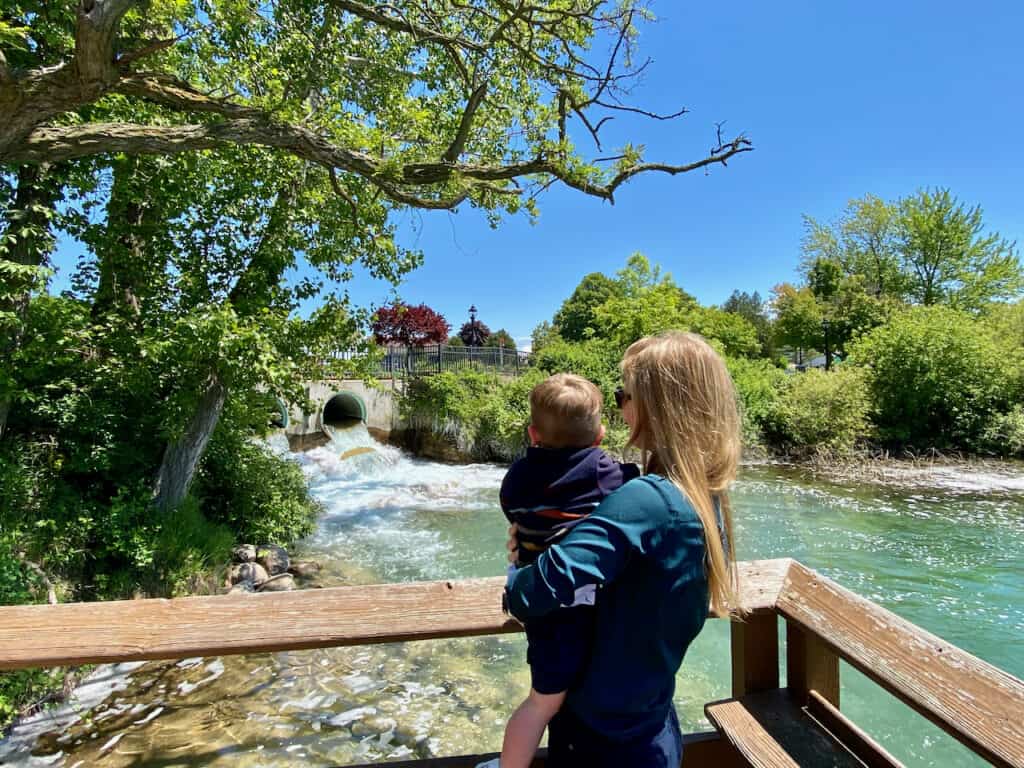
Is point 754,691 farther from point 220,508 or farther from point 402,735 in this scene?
point 220,508

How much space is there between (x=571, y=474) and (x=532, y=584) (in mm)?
253

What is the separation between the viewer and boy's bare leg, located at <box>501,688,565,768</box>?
3.61ft

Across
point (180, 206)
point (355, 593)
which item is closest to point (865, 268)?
point (180, 206)

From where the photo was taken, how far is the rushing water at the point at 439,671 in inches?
149

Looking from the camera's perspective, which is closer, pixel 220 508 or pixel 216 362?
pixel 216 362

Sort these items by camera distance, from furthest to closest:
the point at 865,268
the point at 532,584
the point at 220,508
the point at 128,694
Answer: the point at 865,268 < the point at 220,508 < the point at 128,694 < the point at 532,584

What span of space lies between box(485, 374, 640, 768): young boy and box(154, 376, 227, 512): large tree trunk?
20.1ft

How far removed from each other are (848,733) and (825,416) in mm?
15375

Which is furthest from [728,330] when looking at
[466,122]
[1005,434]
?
[466,122]

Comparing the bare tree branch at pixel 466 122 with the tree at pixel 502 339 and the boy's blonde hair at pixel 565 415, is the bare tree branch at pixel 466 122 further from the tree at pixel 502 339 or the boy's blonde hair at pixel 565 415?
the tree at pixel 502 339

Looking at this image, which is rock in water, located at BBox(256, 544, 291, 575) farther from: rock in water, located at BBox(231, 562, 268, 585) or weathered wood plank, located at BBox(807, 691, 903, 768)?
weathered wood plank, located at BBox(807, 691, 903, 768)

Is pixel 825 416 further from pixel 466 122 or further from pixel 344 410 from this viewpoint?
pixel 344 410

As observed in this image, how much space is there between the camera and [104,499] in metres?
A: 6.01

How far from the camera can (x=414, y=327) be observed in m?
29.1
